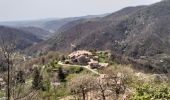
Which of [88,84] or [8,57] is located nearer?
[8,57]

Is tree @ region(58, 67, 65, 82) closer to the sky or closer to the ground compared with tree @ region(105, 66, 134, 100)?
closer to the ground

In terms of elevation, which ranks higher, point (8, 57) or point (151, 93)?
point (8, 57)

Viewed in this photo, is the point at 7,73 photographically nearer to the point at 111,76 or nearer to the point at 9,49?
the point at 9,49

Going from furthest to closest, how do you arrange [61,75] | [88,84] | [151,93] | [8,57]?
[61,75] < [88,84] < [151,93] < [8,57]

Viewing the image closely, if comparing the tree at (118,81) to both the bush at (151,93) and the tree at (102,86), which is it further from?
the bush at (151,93)

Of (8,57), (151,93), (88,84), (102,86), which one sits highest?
(8,57)

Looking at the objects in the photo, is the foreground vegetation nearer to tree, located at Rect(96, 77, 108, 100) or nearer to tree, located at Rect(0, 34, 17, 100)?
tree, located at Rect(96, 77, 108, 100)

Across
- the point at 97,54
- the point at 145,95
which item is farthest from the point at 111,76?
the point at 97,54

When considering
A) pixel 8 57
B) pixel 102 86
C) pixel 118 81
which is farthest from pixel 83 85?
pixel 8 57

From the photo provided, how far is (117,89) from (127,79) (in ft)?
8.57

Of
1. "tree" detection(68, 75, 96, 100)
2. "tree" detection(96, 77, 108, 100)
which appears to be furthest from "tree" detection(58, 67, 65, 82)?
"tree" detection(96, 77, 108, 100)

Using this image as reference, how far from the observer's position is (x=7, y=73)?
17.6m

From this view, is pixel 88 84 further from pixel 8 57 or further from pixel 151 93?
pixel 8 57

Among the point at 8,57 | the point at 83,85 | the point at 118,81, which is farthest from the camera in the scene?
the point at 83,85
